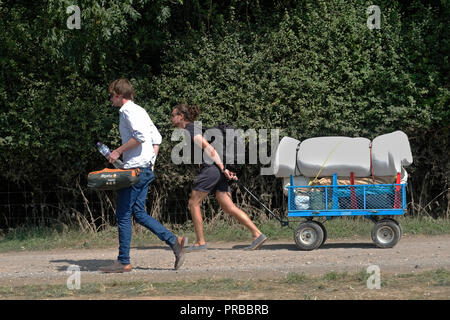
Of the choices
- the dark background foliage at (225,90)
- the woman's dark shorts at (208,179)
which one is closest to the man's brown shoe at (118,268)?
the woman's dark shorts at (208,179)

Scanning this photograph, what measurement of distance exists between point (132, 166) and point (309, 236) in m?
3.01

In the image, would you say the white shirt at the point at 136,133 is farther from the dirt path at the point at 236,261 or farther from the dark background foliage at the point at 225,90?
the dark background foliage at the point at 225,90

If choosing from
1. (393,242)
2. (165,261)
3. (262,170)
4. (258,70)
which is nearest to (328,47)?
(258,70)

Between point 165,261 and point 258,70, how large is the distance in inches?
186

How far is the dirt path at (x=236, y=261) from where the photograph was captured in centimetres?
837

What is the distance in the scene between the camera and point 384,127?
12.7 m

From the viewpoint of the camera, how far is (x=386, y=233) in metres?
10.2

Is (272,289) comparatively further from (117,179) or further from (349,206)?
(349,206)

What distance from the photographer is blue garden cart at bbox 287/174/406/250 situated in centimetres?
1015

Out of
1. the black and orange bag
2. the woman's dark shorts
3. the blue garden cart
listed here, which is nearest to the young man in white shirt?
the black and orange bag

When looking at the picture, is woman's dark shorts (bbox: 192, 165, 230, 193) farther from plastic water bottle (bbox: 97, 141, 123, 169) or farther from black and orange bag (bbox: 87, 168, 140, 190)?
black and orange bag (bbox: 87, 168, 140, 190)

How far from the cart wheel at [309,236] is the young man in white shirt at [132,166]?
2.20m

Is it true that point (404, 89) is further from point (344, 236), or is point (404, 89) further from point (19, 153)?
point (19, 153)

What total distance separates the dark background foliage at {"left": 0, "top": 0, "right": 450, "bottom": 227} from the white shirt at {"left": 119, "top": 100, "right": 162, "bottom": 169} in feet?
12.9
